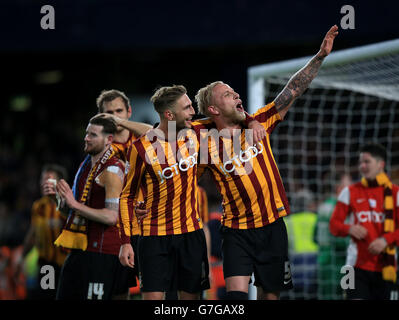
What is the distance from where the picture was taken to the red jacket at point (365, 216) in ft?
17.8

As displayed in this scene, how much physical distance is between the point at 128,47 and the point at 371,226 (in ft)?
21.5

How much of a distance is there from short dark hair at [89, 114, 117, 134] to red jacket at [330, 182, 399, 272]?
2.18 m

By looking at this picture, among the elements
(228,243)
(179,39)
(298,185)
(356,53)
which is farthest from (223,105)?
(179,39)

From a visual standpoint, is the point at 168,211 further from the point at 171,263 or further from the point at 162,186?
the point at 171,263

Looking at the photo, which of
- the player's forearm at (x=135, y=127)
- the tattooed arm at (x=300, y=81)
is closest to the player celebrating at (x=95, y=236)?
the player's forearm at (x=135, y=127)

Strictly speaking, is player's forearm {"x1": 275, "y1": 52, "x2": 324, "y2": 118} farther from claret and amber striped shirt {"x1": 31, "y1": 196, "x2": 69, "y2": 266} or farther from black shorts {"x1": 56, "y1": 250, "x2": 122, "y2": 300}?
claret and amber striped shirt {"x1": 31, "y1": 196, "x2": 69, "y2": 266}

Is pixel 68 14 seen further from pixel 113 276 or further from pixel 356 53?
pixel 113 276

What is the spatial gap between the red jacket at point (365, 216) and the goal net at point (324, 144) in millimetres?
1207

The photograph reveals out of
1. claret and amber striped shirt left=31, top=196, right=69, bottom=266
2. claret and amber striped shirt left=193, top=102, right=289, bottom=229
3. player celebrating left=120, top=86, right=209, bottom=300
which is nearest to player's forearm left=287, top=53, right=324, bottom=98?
claret and amber striped shirt left=193, top=102, right=289, bottom=229

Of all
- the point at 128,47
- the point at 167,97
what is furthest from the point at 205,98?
the point at 128,47

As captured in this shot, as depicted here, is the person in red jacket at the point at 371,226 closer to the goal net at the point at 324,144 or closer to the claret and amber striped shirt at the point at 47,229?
the goal net at the point at 324,144

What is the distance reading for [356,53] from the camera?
580 cm

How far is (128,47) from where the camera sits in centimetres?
1092

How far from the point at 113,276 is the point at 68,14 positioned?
7032 millimetres
